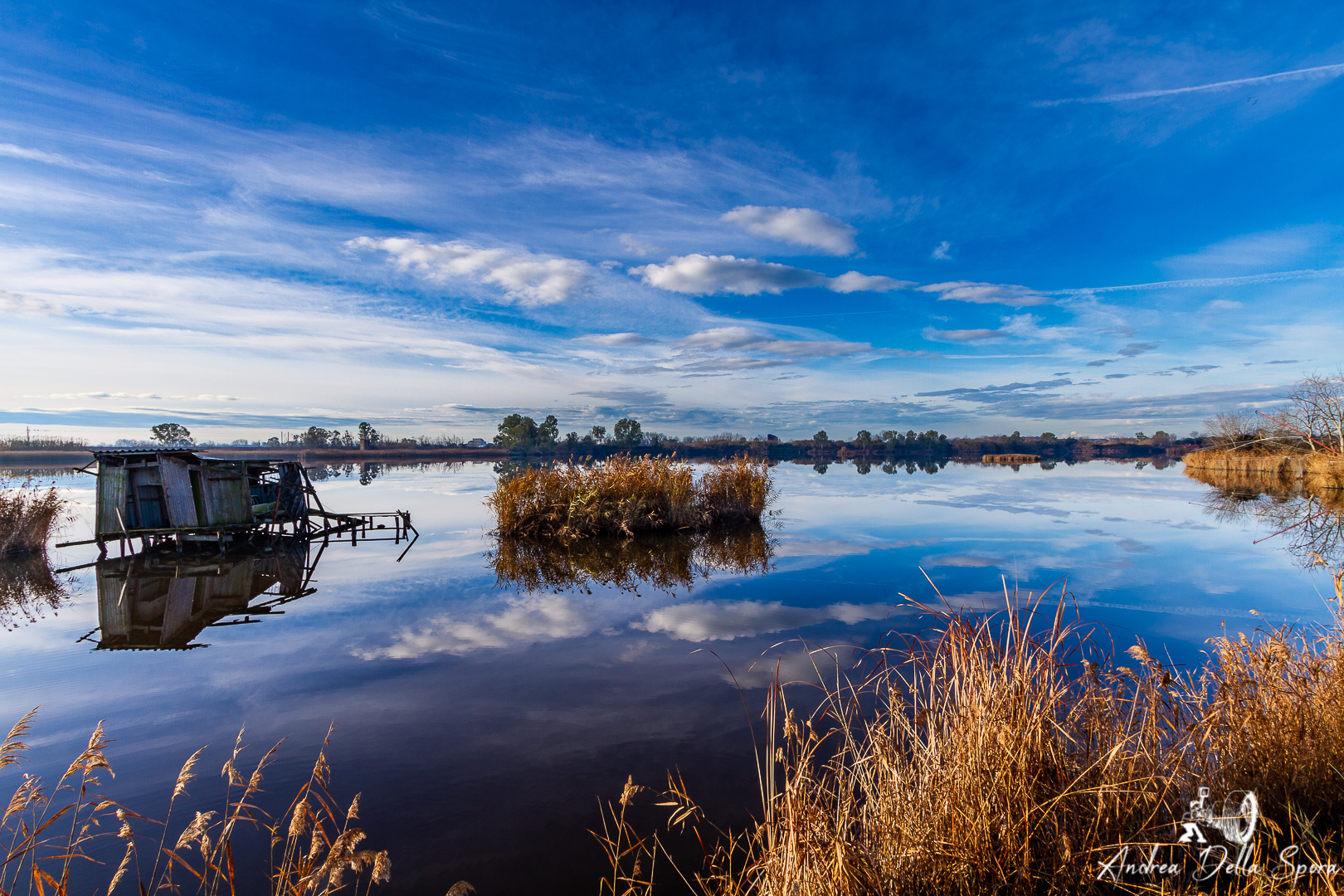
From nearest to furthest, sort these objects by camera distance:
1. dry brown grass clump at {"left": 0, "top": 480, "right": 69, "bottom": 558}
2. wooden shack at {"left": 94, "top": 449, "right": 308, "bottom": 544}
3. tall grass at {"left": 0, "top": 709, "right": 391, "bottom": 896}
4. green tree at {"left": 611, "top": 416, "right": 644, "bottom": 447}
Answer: tall grass at {"left": 0, "top": 709, "right": 391, "bottom": 896}
dry brown grass clump at {"left": 0, "top": 480, "right": 69, "bottom": 558}
wooden shack at {"left": 94, "top": 449, "right": 308, "bottom": 544}
green tree at {"left": 611, "top": 416, "right": 644, "bottom": 447}

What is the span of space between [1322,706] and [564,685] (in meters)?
6.45

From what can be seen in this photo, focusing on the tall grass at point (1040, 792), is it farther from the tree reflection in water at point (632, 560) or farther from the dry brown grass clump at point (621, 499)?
the dry brown grass clump at point (621, 499)

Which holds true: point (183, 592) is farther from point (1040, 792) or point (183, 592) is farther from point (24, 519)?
point (1040, 792)

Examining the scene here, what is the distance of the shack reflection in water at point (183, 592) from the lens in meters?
9.44

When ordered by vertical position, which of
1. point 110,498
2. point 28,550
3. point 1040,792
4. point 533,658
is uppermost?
point 110,498

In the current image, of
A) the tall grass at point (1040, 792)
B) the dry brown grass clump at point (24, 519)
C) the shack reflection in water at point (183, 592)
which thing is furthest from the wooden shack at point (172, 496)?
the tall grass at point (1040, 792)

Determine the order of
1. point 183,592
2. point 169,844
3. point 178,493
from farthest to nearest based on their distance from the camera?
point 178,493 < point 183,592 < point 169,844

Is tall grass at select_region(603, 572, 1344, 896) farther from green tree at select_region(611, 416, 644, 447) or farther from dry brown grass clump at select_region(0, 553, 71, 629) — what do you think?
green tree at select_region(611, 416, 644, 447)

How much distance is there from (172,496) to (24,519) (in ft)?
12.1

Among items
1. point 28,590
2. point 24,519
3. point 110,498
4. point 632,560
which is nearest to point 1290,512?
point 632,560

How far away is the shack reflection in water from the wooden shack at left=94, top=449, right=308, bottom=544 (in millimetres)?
833

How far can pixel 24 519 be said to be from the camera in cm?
1580

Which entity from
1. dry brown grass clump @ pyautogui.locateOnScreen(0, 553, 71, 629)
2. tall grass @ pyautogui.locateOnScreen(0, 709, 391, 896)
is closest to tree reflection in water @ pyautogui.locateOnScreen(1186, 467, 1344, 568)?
tall grass @ pyautogui.locateOnScreen(0, 709, 391, 896)

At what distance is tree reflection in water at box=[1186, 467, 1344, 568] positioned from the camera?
14039 millimetres
